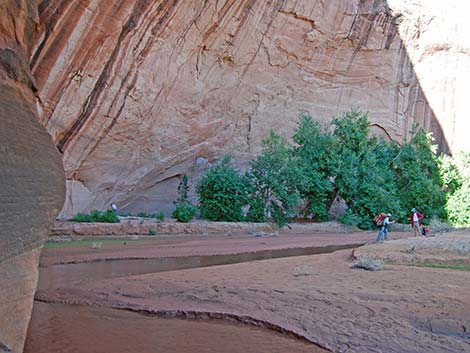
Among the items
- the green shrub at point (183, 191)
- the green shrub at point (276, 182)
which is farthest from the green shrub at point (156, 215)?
the green shrub at point (276, 182)

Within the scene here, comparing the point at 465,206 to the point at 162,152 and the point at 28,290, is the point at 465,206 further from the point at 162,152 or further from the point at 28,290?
the point at 28,290

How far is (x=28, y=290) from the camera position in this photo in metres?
3.08

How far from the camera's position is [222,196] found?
21.6m

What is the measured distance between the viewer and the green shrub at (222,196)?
21766 millimetres

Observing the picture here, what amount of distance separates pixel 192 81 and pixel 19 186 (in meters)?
20.8

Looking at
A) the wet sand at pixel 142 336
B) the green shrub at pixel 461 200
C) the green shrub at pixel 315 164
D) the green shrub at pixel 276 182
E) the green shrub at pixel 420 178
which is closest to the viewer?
the wet sand at pixel 142 336

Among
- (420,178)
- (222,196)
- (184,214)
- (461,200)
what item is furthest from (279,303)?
(461,200)

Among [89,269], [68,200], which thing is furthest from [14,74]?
[68,200]

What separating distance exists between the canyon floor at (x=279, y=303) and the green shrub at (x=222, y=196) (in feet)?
39.8

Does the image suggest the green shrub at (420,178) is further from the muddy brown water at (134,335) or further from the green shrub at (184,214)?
the muddy brown water at (134,335)

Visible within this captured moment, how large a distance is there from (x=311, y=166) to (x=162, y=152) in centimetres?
862

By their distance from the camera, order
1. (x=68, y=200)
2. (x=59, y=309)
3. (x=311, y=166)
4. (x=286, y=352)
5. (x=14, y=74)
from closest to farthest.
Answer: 1. (x=14, y=74)
2. (x=286, y=352)
3. (x=59, y=309)
4. (x=68, y=200)
5. (x=311, y=166)

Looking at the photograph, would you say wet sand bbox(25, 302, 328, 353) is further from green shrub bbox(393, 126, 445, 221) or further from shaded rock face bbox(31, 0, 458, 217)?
green shrub bbox(393, 126, 445, 221)

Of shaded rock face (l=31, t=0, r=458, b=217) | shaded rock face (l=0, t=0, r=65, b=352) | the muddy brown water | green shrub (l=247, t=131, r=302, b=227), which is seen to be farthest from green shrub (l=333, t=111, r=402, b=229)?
shaded rock face (l=0, t=0, r=65, b=352)
